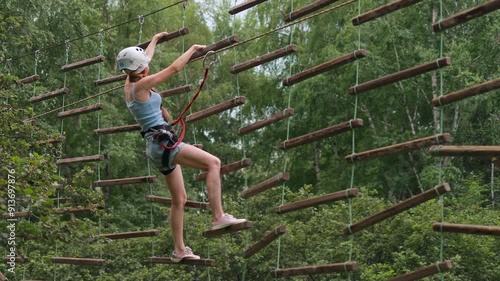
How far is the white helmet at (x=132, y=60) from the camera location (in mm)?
6059

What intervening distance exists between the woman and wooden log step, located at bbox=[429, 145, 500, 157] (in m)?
1.40

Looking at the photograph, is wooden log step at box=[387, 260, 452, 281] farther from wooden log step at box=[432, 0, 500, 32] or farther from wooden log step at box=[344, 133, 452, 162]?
wooden log step at box=[432, 0, 500, 32]

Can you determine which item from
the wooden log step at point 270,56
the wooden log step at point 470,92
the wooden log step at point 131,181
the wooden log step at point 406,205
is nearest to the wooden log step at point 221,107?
the wooden log step at point 270,56

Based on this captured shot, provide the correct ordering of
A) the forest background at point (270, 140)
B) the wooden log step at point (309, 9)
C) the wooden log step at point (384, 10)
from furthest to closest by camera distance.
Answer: the forest background at point (270, 140) → the wooden log step at point (309, 9) → the wooden log step at point (384, 10)

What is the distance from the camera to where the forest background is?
12.9 m

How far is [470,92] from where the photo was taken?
675 centimetres

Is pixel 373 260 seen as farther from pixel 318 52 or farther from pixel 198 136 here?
pixel 198 136

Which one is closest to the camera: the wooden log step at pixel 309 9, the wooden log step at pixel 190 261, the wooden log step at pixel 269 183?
the wooden log step at pixel 190 261

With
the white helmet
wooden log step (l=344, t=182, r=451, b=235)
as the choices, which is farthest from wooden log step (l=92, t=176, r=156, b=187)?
the white helmet

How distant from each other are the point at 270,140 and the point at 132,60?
1738 cm

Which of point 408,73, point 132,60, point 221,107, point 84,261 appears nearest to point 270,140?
point 84,261

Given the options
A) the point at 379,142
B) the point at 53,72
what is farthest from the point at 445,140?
the point at 379,142

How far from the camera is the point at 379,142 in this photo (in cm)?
2005

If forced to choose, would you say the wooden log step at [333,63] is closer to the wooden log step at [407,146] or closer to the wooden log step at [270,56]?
the wooden log step at [270,56]
